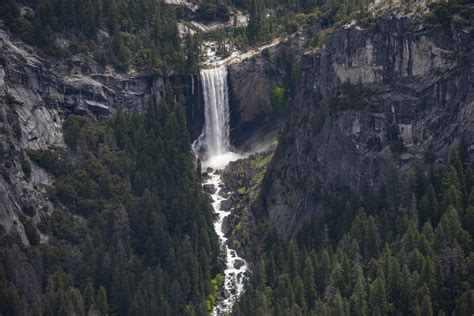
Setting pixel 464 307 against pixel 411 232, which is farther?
pixel 411 232

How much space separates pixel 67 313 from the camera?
643 feet

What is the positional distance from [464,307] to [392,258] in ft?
45.6

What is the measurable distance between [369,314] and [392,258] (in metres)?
7.90

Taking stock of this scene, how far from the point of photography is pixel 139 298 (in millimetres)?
199750

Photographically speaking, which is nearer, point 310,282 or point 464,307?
point 464,307

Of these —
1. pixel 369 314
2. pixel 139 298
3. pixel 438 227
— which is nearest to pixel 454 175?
pixel 438 227

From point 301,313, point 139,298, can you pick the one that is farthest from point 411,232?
point 139,298

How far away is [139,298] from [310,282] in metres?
20.0

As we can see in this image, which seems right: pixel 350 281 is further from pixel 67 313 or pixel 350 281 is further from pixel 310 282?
pixel 67 313

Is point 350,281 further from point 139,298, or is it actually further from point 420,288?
point 139,298

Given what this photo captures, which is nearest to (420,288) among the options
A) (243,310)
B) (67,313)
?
(243,310)

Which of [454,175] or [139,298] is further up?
[454,175]

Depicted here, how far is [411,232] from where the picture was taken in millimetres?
193250

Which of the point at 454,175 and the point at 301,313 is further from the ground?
the point at 454,175
